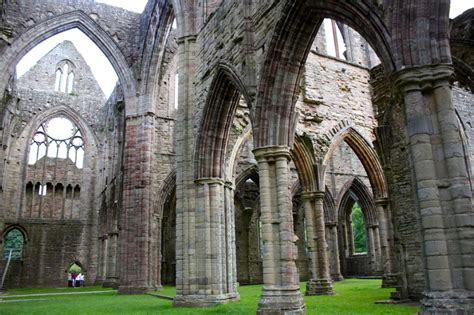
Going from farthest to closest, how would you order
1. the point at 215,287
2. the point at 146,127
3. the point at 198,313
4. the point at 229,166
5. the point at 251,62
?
1. the point at 146,127
2. the point at 229,166
3. the point at 215,287
4. the point at 251,62
5. the point at 198,313

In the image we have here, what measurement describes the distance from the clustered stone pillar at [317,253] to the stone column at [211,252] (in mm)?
3094

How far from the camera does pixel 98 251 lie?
84.9 ft

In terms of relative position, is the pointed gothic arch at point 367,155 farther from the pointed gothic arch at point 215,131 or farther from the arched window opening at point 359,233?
the arched window opening at point 359,233

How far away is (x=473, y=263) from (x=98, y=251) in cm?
2466

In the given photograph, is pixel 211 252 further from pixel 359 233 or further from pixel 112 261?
pixel 359 233

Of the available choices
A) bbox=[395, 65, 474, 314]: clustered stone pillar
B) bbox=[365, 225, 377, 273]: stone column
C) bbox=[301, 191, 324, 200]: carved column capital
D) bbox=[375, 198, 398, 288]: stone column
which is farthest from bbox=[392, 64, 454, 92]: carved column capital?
bbox=[365, 225, 377, 273]: stone column

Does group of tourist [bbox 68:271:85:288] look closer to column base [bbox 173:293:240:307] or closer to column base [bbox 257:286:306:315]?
→ column base [bbox 173:293:240:307]

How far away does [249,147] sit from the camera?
1916 centimetres

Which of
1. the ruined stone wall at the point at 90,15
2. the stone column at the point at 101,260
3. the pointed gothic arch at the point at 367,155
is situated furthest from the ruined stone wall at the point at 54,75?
the pointed gothic arch at the point at 367,155

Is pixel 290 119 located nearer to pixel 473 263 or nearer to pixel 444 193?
pixel 444 193

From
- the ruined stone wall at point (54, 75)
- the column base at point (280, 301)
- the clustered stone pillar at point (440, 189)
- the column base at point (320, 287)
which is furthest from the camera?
the ruined stone wall at point (54, 75)

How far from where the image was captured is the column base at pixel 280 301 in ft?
22.6

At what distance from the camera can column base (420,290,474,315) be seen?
4039mm

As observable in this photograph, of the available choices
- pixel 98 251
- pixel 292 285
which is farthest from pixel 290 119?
pixel 98 251
